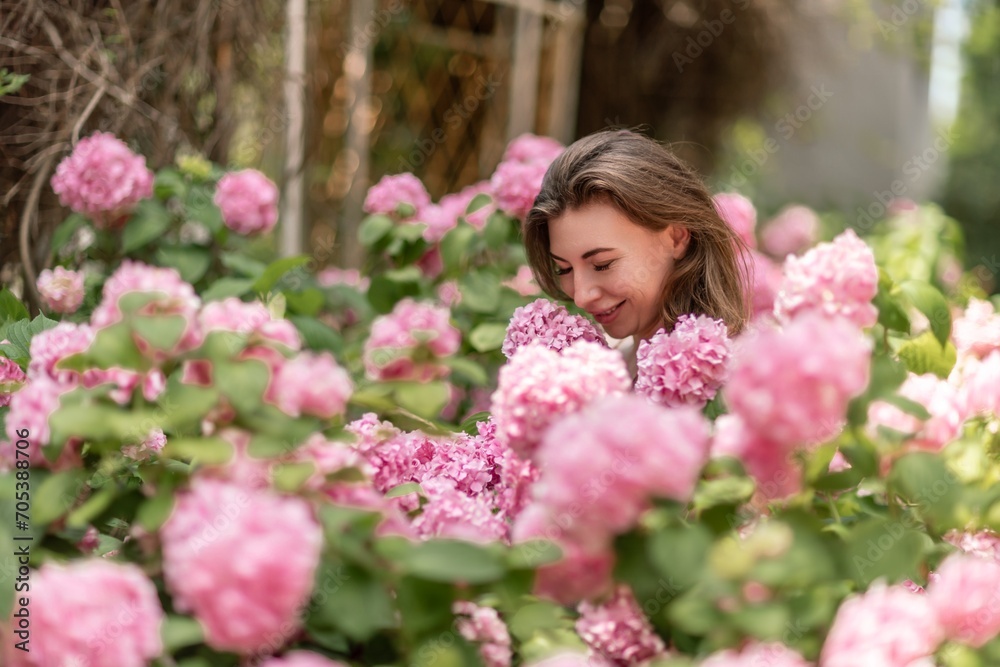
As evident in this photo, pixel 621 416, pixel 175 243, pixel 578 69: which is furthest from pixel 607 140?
pixel 578 69

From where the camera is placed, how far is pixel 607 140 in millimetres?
1792

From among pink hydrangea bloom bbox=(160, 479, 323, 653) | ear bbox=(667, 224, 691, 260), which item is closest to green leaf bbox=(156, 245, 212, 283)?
ear bbox=(667, 224, 691, 260)

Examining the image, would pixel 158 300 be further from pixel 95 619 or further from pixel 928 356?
pixel 928 356

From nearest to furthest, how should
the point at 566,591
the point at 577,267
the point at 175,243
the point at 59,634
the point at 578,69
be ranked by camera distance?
1. the point at 59,634
2. the point at 566,591
3. the point at 577,267
4. the point at 175,243
5. the point at 578,69

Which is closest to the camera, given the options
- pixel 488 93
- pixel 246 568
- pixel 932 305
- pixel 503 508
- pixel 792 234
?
pixel 246 568

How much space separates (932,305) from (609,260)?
0.53 metres

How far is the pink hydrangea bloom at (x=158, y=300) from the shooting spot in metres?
0.84

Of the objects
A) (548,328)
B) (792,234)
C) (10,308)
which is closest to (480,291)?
(548,328)

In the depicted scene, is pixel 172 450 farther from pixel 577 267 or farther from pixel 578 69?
pixel 578 69

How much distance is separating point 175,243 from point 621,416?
1.57 m

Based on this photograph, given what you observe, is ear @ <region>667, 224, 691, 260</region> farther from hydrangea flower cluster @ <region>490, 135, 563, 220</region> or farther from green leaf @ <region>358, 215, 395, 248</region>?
green leaf @ <region>358, 215, 395, 248</region>

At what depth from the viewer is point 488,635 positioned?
34.5 inches

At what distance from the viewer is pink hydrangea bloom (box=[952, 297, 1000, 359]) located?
137 centimetres

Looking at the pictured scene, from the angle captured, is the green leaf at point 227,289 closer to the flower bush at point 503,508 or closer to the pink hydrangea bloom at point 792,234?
the flower bush at point 503,508
